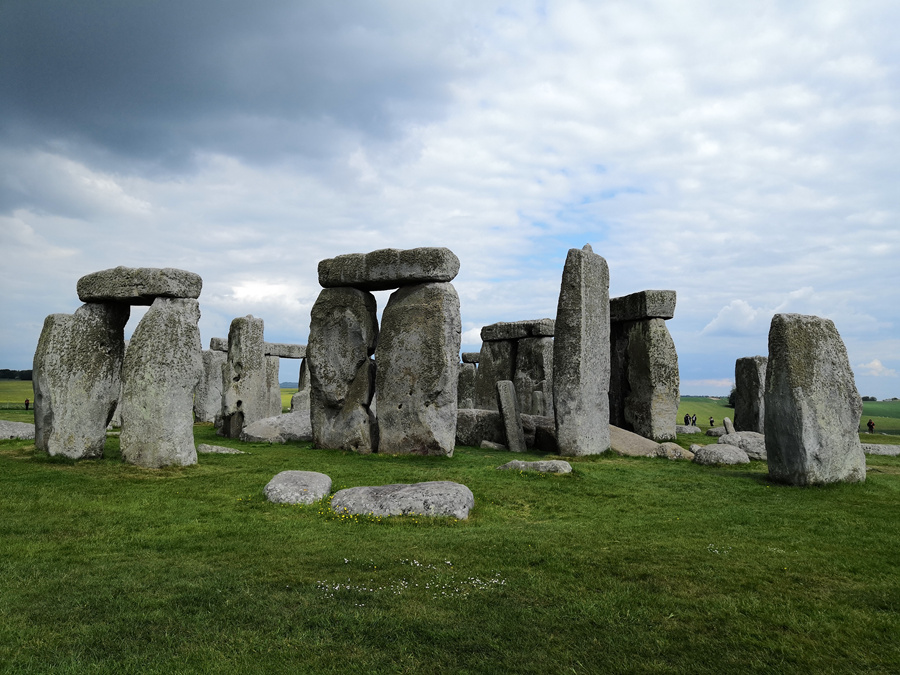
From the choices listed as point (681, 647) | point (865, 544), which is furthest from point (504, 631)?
point (865, 544)

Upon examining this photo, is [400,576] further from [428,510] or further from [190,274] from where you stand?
[190,274]

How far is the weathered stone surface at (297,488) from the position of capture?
805 cm

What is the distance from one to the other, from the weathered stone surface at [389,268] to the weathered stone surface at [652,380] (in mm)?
6384

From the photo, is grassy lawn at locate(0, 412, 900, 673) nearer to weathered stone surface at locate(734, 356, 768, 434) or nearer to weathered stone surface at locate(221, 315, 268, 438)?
weathered stone surface at locate(221, 315, 268, 438)

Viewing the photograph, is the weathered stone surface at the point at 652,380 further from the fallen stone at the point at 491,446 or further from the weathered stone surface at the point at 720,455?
the fallen stone at the point at 491,446

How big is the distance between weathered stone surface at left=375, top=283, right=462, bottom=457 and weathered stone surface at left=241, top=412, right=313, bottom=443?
144 inches

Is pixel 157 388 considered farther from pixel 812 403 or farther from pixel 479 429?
pixel 812 403

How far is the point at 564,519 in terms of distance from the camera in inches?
299

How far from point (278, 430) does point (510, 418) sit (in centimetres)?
629

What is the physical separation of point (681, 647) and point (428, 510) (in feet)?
12.7

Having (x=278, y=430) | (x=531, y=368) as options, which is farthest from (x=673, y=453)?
(x=278, y=430)

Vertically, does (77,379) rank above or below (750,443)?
above

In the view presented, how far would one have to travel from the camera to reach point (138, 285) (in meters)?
10.6

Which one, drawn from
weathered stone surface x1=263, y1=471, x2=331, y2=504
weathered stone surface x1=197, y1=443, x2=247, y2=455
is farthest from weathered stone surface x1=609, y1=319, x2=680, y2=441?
weathered stone surface x1=263, y1=471, x2=331, y2=504
